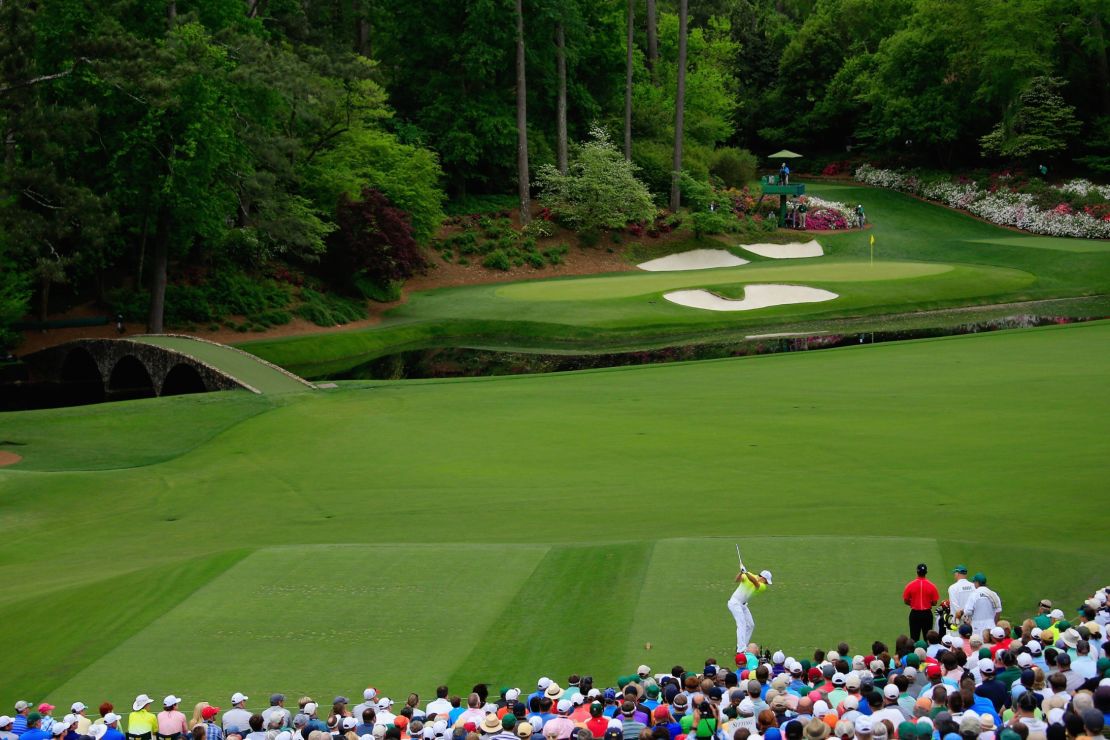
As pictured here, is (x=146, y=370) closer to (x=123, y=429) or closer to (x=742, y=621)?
(x=123, y=429)

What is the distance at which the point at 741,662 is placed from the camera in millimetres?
12109

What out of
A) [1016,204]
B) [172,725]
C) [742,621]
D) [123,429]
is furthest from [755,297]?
[172,725]

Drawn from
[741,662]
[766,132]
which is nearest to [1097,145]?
[766,132]

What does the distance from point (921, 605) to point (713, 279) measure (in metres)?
42.5

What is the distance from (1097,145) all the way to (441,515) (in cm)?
6341

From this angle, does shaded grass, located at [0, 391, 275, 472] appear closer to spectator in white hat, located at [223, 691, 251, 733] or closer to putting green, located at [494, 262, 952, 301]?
spectator in white hat, located at [223, 691, 251, 733]

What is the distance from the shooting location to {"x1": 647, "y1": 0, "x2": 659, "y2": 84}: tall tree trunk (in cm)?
8325

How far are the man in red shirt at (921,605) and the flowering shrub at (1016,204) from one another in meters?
57.5

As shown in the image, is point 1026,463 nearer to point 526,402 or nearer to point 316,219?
point 526,402

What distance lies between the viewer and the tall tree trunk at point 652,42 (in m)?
83.2

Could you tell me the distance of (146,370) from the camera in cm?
4112

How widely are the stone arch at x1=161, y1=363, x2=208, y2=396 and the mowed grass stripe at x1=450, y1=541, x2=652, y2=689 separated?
2336 centimetres

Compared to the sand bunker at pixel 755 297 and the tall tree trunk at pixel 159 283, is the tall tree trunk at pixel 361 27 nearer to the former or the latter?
the tall tree trunk at pixel 159 283

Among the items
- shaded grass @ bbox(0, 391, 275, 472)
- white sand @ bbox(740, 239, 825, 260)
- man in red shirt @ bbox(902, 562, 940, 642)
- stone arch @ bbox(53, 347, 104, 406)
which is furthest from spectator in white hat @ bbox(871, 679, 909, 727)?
white sand @ bbox(740, 239, 825, 260)
